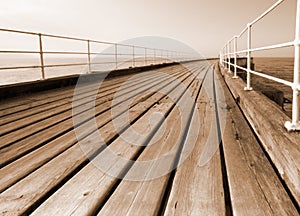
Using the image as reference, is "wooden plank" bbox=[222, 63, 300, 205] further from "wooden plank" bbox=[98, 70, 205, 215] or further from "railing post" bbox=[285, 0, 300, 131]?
"wooden plank" bbox=[98, 70, 205, 215]

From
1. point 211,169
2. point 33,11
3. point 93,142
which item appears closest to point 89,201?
point 211,169

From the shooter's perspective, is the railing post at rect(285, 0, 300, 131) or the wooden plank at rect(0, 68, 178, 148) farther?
the wooden plank at rect(0, 68, 178, 148)

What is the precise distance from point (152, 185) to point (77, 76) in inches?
168

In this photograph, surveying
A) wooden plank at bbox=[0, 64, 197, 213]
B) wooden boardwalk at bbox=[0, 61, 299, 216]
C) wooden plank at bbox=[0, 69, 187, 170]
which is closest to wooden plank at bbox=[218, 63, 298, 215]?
wooden boardwalk at bbox=[0, 61, 299, 216]

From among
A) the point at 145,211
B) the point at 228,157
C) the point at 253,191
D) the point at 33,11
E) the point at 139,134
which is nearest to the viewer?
the point at 145,211

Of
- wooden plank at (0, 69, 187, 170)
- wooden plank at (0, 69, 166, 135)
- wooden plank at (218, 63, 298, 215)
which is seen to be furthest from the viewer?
wooden plank at (0, 69, 166, 135)

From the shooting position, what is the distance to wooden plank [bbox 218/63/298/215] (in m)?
0.90

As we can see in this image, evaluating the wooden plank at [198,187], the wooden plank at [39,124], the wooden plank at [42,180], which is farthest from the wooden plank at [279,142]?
the wooden plank at [39,124]

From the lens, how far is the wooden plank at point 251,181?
0.90 meters

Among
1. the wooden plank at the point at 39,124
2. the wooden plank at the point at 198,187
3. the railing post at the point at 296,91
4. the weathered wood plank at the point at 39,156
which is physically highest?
the railing post at the point at 296,91

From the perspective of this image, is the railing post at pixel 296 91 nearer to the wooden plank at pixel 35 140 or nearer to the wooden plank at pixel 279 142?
the wooden plank at pixel 279 142

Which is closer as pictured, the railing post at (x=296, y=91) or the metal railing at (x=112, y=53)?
the railing post at (x=296, y=91)

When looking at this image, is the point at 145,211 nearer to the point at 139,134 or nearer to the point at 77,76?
the point at 139,134

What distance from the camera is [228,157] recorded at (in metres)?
1.36
